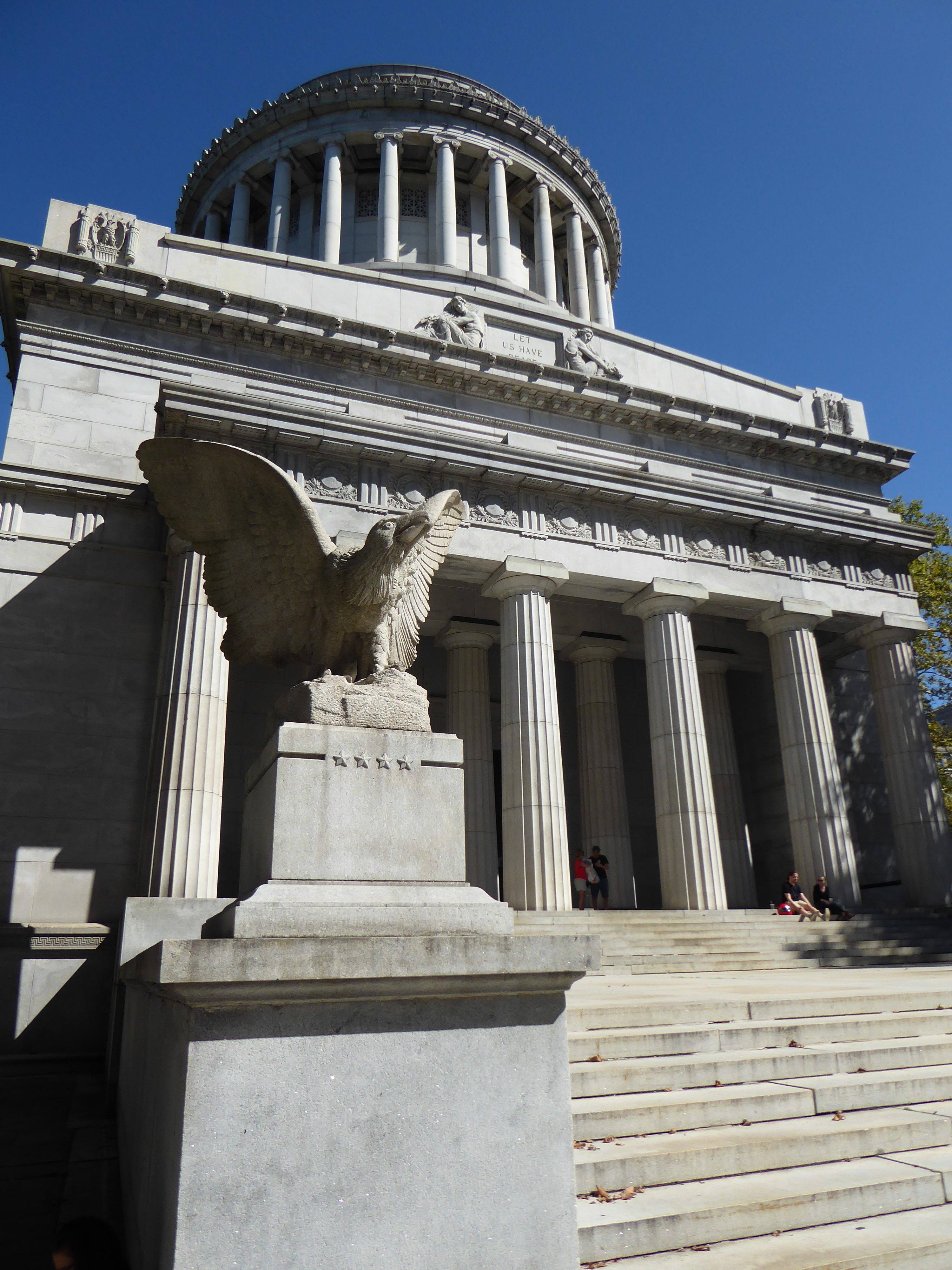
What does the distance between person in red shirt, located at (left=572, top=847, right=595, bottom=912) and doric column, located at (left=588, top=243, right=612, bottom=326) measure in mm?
29347

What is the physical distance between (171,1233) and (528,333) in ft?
93.5

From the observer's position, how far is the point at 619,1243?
212 inches

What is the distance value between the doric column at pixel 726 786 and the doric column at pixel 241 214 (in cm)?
3137

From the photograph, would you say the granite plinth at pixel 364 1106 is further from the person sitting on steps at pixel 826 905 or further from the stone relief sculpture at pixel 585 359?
the stone relief sculpture at pixel 585 359

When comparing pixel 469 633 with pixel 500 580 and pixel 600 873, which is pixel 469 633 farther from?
pixel 600 873

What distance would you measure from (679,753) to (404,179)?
35.7 m

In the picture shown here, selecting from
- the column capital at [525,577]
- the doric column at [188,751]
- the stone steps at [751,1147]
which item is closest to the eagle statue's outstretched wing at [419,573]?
the stone steps at [751,1147]

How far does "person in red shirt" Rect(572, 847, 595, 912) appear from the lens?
23000 millimetres

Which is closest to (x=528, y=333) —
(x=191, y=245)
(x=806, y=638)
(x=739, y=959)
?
(x=191, y=245)

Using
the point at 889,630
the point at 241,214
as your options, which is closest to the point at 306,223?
the point at 241,214

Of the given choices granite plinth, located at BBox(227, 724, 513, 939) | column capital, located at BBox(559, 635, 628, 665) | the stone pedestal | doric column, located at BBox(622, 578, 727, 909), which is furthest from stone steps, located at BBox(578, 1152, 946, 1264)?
column capital, located at BBox(559, 635, 628, 665)

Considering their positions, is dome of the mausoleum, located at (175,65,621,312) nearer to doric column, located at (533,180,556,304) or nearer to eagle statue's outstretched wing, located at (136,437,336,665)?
doric column, located at (533,180,556,304)

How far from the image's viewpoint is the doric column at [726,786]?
1016 inches

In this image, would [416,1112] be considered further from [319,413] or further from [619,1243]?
[319,413]
